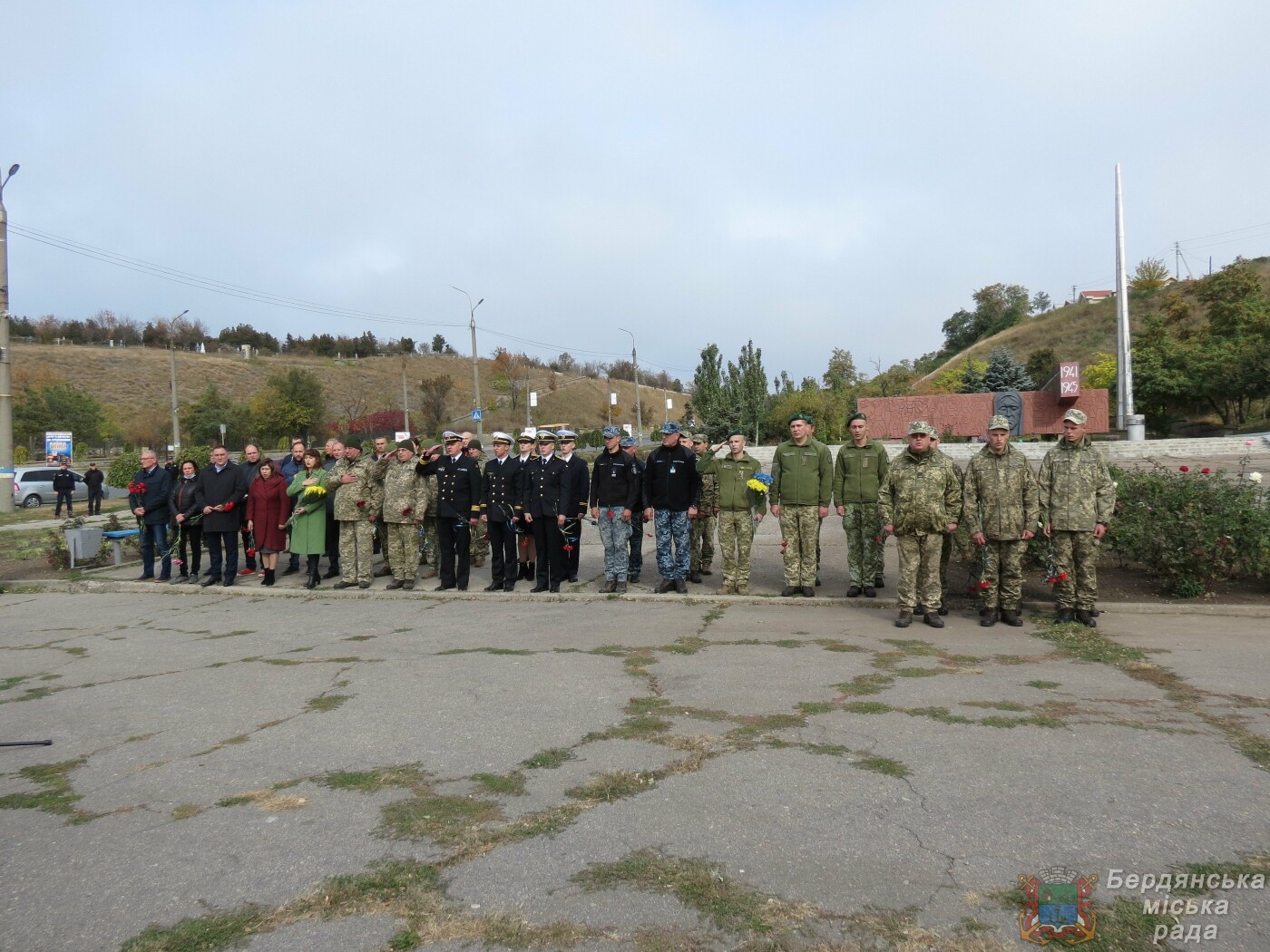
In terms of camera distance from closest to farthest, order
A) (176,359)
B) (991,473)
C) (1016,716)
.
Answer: (1016,716) < (991,473) < (176,359)

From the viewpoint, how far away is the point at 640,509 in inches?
415

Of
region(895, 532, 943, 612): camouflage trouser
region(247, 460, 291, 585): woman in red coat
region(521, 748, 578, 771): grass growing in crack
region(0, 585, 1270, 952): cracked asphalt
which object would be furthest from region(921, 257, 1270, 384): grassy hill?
region(521, 748, 578, 771): grass growing in crack

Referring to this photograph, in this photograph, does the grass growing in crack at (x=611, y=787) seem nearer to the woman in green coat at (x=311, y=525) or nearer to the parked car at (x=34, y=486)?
the woman in green coat at (x=311, y=525)

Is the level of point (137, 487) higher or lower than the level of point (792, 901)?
higher

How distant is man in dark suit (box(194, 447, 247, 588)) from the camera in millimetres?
11609

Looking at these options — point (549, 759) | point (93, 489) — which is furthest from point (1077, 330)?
point (549, 759)

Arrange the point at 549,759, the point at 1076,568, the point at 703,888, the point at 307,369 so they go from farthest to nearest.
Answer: the point at 307,369, the point at 1076,568, the point at 549,759, the point at 703,888

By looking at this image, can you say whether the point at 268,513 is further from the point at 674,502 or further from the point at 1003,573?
the point at 1003,573

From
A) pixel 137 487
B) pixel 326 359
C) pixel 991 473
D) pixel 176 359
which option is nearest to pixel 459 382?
pixel 326 359

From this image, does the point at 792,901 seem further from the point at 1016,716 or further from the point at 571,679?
the point at 571,679

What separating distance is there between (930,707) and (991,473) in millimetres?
3359

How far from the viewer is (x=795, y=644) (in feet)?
24.0

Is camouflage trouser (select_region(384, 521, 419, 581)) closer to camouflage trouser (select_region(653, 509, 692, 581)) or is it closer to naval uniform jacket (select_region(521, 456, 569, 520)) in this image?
naval uniform jacket (select_region(521, 456, 569, 520))

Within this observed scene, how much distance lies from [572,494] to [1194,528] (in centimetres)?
650
